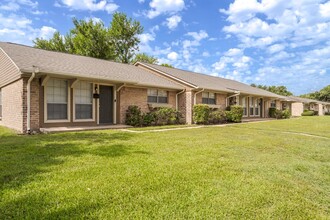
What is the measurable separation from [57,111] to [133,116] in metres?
3.89

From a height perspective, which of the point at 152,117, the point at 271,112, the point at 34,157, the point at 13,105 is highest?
the point at 13,105

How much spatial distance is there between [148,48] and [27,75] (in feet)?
99.3

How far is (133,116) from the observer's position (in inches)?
492

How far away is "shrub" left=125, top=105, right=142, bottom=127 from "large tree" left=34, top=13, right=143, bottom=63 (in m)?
21.1

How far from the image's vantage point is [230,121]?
708 inches

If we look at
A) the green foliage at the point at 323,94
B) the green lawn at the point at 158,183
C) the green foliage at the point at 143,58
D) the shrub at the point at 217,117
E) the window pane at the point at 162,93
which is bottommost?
the green lawn at the point at 158,183

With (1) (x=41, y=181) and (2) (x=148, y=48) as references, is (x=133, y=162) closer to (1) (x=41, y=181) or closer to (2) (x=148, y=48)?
(1) (x=41, y=181)

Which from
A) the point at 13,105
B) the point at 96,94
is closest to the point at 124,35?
the point at 96,94

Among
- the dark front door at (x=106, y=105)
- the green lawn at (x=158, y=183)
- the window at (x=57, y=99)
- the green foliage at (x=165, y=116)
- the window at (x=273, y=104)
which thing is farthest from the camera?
the window at (x=273, y=104)

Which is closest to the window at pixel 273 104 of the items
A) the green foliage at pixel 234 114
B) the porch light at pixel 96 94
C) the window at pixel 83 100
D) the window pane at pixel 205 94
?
the green foliage at pixel 234 114

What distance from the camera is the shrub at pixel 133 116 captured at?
12.5 m

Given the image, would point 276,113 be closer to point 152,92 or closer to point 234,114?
point 234,114

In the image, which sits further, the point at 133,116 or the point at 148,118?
the point at 148,118

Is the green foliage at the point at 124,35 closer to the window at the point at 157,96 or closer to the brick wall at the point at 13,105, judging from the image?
the window at the point at 157,96
